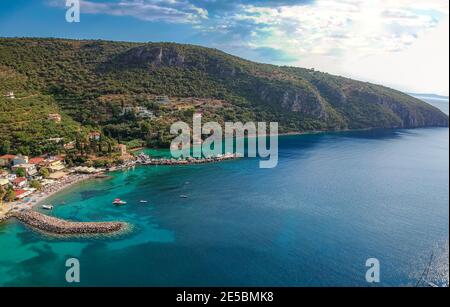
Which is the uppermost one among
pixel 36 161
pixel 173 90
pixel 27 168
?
pixel 173 90

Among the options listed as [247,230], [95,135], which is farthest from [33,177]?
[247,230]

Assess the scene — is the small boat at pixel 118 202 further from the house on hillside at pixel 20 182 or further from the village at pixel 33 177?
the house on hillside at pixel 20 182

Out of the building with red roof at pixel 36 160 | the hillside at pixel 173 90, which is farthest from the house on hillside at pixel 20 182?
the hillside at pixel 173 90

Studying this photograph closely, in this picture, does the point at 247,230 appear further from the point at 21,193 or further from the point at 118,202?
the point at 21,193

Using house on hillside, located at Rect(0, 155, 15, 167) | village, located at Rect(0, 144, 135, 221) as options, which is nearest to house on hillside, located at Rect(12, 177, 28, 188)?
village, located at Rect(0, 144, 135, 221)
